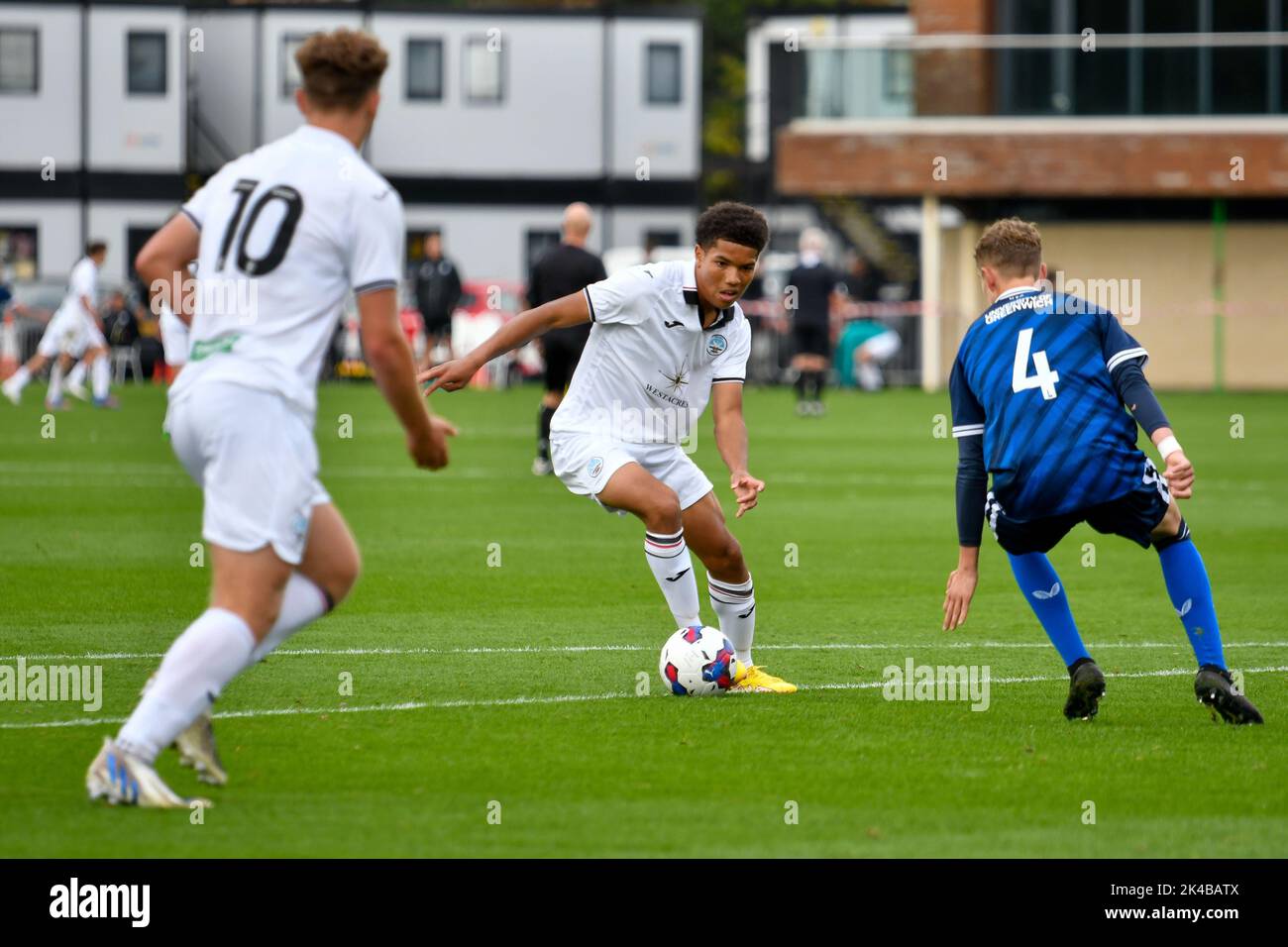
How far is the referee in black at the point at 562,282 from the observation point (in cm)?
1961

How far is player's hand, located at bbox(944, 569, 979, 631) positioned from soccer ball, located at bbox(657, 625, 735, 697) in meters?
1.32

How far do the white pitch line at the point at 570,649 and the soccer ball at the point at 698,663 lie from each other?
48.0 inches

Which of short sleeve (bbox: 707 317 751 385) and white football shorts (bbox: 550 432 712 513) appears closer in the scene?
white football shorts (bbox: 550 432 712 513)

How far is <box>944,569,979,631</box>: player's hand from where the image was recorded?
765 cm

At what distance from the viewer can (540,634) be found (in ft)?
34.7

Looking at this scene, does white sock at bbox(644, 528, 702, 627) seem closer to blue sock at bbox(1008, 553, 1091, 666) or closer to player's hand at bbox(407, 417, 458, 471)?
blue sock at bbox(1008, 553, 1091, 666)

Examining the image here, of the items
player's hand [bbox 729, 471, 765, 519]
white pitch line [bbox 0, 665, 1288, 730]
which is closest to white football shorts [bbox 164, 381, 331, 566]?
white pitch line [bbox 0, 665, 1288, 730]

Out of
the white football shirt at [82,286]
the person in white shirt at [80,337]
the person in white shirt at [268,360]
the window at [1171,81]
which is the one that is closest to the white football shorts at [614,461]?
the person in white shirt at [268,360]

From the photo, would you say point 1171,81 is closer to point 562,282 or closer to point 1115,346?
point 562,282

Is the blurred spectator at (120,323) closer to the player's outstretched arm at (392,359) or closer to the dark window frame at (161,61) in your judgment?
the dark window frame at (161,61)

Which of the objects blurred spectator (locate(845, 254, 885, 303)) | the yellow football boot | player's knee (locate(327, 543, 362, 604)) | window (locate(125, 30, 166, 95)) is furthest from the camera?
window (locate(125, 30, 166, 95))

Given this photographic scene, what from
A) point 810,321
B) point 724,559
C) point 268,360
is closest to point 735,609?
point 724,559
